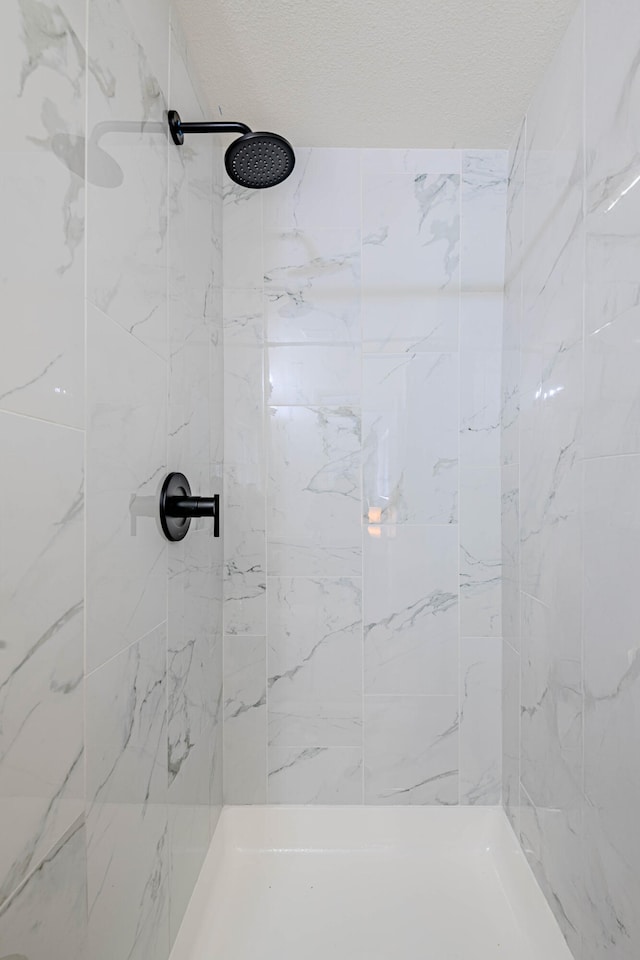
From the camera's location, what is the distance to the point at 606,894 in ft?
3.59

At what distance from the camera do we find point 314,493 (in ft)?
5.91

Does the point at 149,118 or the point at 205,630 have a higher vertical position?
the point at 149,118

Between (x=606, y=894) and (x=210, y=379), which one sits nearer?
(x=606, y=894)

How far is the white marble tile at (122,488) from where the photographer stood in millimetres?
865

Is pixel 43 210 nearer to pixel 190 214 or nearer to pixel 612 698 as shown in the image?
pixel 190 214

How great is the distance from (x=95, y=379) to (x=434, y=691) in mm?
1389

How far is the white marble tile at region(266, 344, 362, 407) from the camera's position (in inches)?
70.8

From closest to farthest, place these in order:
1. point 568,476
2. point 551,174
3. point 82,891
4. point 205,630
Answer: point 82,891 → point 568,476 → point 551,174 → point 205,630

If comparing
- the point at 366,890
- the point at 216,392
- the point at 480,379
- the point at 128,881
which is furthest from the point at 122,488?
the point at 366,890

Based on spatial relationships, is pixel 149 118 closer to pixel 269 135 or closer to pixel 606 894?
pixel 269 135

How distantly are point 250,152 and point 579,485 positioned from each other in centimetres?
96

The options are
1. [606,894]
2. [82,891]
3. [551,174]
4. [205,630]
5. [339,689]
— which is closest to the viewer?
[82,891]

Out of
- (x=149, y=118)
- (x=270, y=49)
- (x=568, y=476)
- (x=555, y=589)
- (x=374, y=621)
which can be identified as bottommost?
(x=374, y=621)

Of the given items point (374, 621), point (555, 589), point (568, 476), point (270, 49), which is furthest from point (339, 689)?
point (270, 49)
